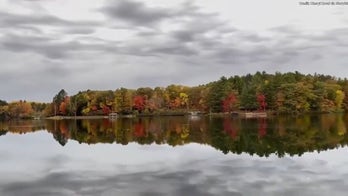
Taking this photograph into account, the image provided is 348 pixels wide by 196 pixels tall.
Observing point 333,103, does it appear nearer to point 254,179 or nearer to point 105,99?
point 105,99

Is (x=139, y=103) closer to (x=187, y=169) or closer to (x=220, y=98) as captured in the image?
(x=220, y=98)

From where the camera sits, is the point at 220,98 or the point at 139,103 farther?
the point at 139,103

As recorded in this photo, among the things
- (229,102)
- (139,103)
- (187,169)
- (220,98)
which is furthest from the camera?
(139,103)

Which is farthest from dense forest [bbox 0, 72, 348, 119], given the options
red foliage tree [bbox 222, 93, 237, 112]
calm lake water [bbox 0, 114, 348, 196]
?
calm lake water [bbox 0, 114, 348, 196]

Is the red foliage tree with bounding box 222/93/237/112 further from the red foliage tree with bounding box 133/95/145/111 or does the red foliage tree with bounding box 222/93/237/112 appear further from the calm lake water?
the calm lake water

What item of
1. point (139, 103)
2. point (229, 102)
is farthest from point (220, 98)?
point (139, 103)

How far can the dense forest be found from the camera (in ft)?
362

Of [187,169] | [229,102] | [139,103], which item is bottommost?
[187,169]

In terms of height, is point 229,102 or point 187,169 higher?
point 229,102

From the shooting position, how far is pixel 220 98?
405 ft

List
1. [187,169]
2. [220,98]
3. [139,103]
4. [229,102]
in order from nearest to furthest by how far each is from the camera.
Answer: [187,169] < [229,102] < [220,98] < [139,103]

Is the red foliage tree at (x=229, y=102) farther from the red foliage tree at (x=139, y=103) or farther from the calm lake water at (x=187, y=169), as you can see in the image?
the calm lake water at (x=187, y=169)

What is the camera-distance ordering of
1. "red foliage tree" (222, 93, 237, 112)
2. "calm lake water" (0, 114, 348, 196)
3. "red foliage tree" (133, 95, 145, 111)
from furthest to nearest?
"red foliage tree" (133, 95, 145, 111) < "red foliage tree" (222, 93, 237, 112) < "calm lake water" (0, 114, 348, 196)

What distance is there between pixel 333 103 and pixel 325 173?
103 meters
